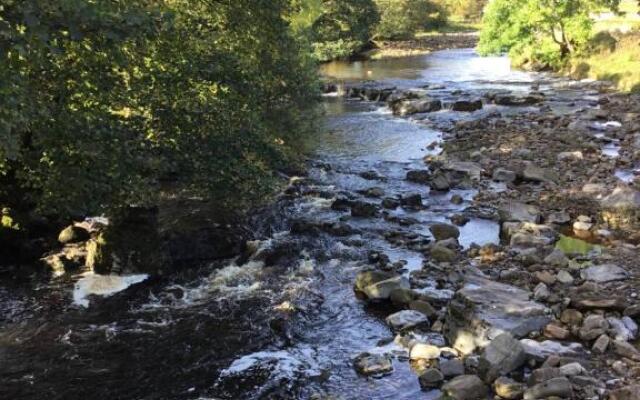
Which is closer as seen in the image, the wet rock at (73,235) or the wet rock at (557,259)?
the wet rock at (557,259)

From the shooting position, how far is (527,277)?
13.2m

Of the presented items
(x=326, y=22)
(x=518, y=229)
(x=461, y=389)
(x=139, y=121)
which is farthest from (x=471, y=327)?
(x=326, y=22)

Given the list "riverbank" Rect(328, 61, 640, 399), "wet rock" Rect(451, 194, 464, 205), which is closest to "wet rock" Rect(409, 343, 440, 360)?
"riverbank" Rect(328, 61, 640, 399)

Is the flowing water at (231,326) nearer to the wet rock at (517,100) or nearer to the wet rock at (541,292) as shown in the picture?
the wet rock at (541,292)

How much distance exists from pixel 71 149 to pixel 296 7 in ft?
33.6

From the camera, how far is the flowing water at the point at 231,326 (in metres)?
10.1

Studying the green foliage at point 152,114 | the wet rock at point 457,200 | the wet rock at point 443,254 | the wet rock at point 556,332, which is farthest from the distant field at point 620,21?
the wet rock at point 556,332

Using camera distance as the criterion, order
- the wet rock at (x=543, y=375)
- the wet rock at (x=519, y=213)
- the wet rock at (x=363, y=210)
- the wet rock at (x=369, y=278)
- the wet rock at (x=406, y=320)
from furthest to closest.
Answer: the wet rock at (x=363, y=210)
the wet rock at (x=519, y=213)
the wet rock at (x=369, y=278)
the wet rock at (x=406, y=320)
the wet rock at (x=543, y=375)

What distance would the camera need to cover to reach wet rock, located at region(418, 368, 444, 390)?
377 inches

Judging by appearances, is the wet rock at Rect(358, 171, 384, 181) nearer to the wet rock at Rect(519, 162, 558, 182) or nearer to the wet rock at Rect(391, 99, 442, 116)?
the wet rock at Rect(519, 162, 558, 182)

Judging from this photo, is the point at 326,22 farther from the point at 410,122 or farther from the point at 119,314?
the point at 119,314

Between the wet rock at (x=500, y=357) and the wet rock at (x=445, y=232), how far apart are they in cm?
639

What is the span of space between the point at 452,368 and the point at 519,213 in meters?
8.46

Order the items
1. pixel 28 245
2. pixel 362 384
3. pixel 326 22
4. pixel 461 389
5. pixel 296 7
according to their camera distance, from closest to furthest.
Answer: pixel 461 389 → pixel 362 384 → pixel 28 245 → pixel 296 7 → pixel 326 22
